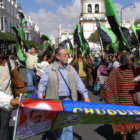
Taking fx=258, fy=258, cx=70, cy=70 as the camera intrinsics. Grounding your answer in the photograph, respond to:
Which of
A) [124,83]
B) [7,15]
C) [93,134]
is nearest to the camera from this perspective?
[124,83]

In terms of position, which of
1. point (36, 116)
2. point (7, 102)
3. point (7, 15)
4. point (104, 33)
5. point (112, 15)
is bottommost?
point (36, 116)

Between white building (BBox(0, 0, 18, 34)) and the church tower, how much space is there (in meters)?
22.4

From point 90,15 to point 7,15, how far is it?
30.7 metres

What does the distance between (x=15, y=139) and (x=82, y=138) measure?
7.48 feet

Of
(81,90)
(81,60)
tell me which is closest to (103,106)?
(81,90)

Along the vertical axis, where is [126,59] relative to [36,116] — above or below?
above

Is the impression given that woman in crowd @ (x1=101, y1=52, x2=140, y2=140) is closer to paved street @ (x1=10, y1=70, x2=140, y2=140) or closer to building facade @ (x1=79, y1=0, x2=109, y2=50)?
paved street @ (x1=10, y1=70, x2=140, y2=140)

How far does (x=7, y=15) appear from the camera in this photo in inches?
2190

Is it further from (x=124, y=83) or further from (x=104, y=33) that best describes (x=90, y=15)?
(x=124, y=83)

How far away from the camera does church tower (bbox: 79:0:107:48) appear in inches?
3039

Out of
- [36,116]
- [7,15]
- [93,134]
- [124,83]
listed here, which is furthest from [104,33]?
[7,15]

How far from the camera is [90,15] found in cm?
7869

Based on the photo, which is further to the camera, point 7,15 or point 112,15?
point 7,15

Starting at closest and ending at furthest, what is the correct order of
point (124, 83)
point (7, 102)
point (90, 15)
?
point (7, 102)
point (124, 83)
point (90, 15)
